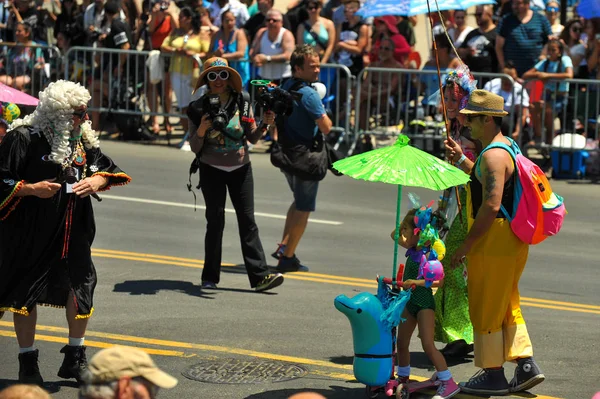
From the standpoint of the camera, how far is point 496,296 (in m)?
7.66

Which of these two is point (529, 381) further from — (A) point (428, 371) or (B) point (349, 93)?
(B) point (349, 93)

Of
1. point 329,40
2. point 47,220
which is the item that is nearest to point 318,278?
point 47,220

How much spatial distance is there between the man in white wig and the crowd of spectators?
1042 centimetres

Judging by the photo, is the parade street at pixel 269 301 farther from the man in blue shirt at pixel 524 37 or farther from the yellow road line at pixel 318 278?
the man in blue shirt at pixel 524 37

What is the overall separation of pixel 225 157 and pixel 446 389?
11.6 ft

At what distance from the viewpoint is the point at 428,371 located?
8.33m

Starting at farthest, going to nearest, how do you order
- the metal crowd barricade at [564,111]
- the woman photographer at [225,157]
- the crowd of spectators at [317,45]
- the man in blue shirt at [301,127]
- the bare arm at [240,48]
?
the bare arm at [240,48]
the crowd of spectators at [317,45]
the metal crowd barricade at [564,111]
the man in blue shirt at [301,127]
the woman photographer at [225,157]

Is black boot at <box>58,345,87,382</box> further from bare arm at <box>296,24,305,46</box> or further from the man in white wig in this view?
bare arm at <box>296,24,305,46</box>

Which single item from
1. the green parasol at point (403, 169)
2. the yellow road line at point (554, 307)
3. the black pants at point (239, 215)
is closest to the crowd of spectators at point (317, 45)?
the yellow road line at point (554, 307)

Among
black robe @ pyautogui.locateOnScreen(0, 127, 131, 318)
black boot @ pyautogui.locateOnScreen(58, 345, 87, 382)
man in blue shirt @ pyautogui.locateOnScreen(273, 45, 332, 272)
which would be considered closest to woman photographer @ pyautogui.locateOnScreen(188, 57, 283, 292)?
man in blue shirt @ pyautogui.locateOnScreen(273, 45, 332, 272)

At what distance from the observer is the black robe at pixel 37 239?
7.70 metres

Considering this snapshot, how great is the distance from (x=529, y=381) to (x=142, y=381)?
3671 mm

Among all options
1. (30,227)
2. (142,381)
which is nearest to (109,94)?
(30,227)

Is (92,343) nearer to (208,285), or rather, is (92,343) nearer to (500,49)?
(208,285)
